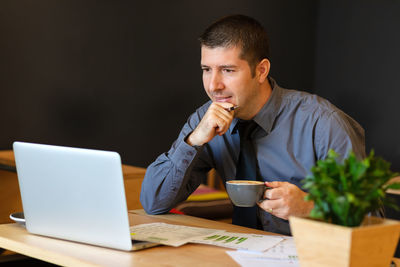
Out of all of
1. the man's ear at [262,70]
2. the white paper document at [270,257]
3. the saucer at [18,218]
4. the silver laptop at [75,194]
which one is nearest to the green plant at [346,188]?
the white paper document at [270,257]

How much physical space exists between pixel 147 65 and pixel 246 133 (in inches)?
87.7

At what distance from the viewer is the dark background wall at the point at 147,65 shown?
3.41 metres

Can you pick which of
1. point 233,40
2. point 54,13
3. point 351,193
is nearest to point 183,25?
point 54,13

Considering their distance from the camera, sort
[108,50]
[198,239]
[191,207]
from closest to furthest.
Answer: [198,239]
[191,207]
[108,50]

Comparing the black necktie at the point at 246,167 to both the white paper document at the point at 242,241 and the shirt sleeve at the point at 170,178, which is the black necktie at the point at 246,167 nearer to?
the shirt sleeve at the point at 170,178

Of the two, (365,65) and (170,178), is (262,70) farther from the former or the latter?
(365,65)

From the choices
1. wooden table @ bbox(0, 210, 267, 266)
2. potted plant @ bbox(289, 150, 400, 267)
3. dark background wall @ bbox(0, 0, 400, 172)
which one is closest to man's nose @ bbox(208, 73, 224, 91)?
wooden table @ bbox(0, 210, 267, 266)

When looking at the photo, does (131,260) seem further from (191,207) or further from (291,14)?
(291,14)

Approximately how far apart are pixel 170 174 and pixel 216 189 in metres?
2.50

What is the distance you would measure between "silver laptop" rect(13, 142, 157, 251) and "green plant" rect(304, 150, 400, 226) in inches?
16.4

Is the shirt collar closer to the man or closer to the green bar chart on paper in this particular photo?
the man

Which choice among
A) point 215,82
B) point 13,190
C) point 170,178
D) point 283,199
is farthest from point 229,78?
point 13,190

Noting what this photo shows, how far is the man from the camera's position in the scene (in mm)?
1679

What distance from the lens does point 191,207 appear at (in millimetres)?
3145
